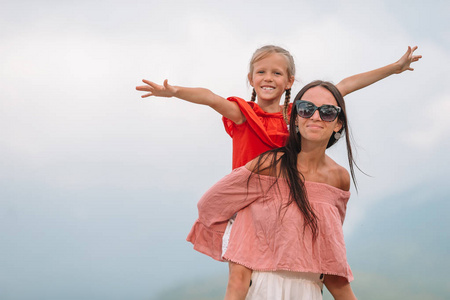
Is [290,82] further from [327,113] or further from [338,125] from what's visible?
[327,113]

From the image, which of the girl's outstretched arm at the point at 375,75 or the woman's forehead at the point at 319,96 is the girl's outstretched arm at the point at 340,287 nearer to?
the woman's forehead at the point at 319,96

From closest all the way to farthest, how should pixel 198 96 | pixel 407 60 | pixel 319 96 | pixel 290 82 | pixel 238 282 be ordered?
pixel 238 282 → pixel 319 96 → pixel 198 96 → pixel 290 82 → pixel 407 60

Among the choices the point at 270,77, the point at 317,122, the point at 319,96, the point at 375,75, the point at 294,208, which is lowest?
the point at 294,208

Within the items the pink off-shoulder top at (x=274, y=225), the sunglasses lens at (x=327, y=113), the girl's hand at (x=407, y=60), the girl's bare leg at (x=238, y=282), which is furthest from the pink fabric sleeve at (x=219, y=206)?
the girl's hand at (x=407, y=60)

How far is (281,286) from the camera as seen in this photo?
11.4ft

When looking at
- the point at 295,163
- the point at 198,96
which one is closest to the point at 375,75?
the point at 295,163

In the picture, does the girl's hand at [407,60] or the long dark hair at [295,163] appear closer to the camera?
the long dark hair at [295,163]

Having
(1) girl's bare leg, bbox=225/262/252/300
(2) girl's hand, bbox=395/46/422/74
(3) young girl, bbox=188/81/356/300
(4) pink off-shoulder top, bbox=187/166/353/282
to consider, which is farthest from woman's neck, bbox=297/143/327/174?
(2) girl's hand, bbox=395/46/422/74

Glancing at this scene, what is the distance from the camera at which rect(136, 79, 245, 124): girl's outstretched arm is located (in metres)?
3.58

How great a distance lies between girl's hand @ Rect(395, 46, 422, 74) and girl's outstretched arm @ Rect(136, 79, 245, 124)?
57.5 inches

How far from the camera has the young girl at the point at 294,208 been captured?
3.46m

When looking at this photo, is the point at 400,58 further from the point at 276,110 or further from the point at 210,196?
the point at 210,196

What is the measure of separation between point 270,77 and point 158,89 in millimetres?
1125

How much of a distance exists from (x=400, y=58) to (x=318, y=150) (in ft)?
5.37
